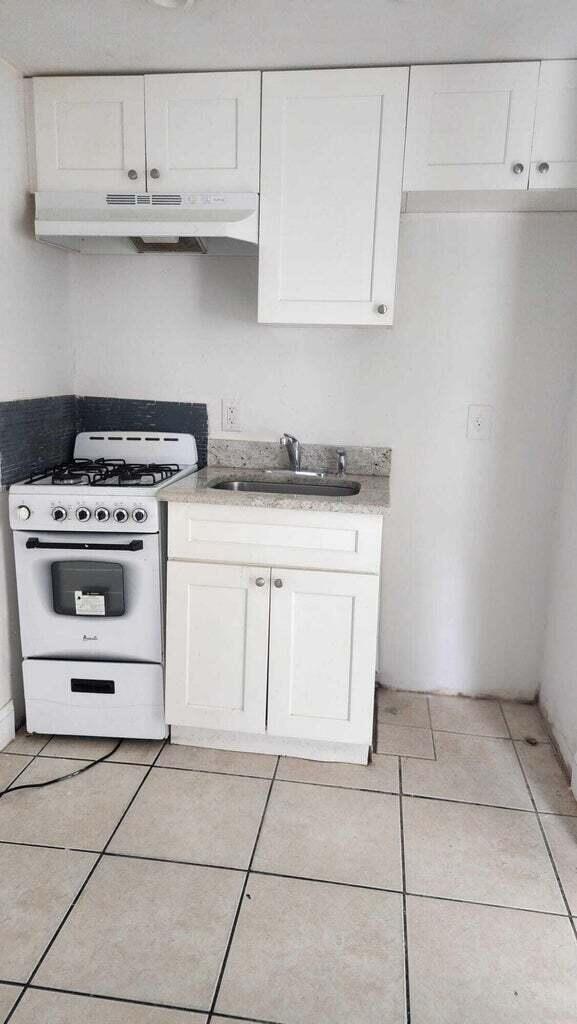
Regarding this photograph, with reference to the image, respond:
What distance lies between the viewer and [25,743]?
7.27 ft

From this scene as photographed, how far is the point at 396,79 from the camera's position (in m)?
1.96

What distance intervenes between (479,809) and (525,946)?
48 cm

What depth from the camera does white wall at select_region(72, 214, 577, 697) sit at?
7.62 feet

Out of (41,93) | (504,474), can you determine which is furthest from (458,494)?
(41,93)

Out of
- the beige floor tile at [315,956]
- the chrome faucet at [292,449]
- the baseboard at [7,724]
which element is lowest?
the beige floor tile at [315,956]

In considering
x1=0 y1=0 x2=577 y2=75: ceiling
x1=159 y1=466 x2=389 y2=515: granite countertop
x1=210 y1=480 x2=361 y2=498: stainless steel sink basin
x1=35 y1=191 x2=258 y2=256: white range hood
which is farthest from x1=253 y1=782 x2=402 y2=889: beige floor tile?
x1=0 y1=0 x2=577 y2=75: ceiling

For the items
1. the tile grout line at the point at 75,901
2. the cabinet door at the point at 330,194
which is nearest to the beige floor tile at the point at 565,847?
the tile grout line at the point at 75,901

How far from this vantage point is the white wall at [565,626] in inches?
85.4

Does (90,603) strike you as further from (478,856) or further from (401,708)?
(478,856)

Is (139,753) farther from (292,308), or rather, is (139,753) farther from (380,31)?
(380,31)

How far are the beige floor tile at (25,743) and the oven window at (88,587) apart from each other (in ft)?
1.69

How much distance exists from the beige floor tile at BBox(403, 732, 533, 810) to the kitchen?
0.03 m

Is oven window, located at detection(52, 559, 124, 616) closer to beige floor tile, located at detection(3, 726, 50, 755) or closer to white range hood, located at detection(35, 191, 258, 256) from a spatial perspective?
beige floor tile, located at detection(3, 726, 50, 755)

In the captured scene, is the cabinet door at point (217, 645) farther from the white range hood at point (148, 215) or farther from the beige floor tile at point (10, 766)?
→ the white range hood at point (148, 215)
